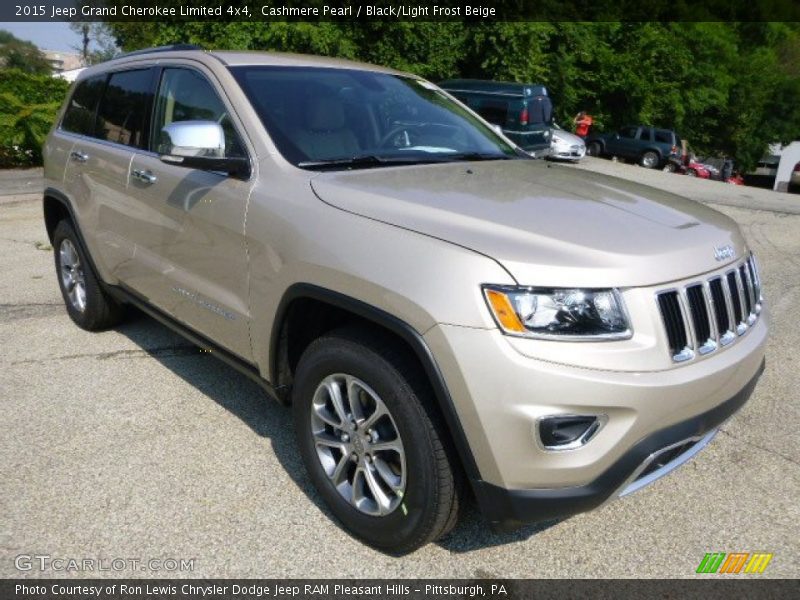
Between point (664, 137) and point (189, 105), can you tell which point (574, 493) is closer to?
point (189, 105)

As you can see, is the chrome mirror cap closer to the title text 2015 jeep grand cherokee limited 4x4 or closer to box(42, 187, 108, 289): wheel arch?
the title text 2015 jeep grand cherokee limited 4x4

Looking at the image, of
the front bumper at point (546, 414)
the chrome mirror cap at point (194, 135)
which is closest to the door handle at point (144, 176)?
the chrome mirror cap at point (194, 135)

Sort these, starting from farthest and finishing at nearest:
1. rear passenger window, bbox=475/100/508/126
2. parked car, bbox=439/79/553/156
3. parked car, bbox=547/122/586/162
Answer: parked car, bbox=547/122/586/162 → rear passenger window, bbox=475/100/508/126 → parked car, bbox=439/79/553/156

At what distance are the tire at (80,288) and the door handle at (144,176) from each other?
1.09 metres

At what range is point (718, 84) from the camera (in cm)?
3456

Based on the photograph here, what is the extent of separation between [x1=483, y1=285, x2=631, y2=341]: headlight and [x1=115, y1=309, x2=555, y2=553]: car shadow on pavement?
0.71m

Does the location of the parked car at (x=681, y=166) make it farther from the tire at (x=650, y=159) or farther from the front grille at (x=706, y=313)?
the front grille at (x=706, y=313)

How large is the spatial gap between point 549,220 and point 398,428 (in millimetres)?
861

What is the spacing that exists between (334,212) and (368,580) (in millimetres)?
1327

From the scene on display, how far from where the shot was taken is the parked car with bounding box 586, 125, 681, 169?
86.1ft

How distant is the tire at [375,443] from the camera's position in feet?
Answer: 7.03

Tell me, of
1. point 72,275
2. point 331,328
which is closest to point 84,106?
point 72,275

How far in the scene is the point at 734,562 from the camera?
97.1 inches

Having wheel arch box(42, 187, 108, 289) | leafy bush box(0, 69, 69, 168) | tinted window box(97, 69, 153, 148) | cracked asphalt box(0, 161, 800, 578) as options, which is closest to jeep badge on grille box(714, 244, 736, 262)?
cracked asphalt box(0, 161, 800, 578)
